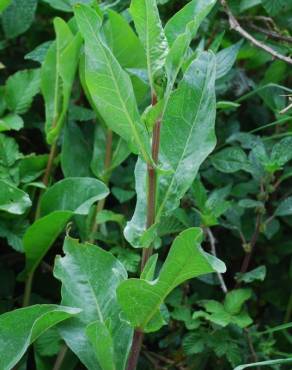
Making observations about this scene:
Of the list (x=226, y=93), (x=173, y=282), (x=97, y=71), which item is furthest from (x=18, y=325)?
(x=226, y=93)

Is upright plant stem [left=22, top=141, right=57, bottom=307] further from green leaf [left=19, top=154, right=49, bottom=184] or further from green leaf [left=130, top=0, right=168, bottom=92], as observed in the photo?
green leaf [left=130, top=0, right=168, bottom=92]

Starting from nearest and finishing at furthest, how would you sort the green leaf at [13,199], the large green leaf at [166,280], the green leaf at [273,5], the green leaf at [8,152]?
the large green leaf at [166,280] < the green leaf at [13,199] < the green leaf at [8,152] < the green leaf at [273,5]

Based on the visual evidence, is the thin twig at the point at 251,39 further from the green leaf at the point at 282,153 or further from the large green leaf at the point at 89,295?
the large green leaf at the point at 89,295

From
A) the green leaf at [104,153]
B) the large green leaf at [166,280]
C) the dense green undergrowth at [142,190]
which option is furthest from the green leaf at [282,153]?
the large green leaf at [166,280]

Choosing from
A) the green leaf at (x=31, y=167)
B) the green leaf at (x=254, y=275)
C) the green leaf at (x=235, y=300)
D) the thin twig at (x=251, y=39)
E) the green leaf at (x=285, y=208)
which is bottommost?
the green leaf at (x=235, y=300)

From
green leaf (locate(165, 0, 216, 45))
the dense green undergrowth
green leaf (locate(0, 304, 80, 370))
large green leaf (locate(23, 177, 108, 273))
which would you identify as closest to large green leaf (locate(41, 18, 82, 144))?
the dense green undergrowth

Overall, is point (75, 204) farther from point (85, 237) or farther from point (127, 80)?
point (127, 80)

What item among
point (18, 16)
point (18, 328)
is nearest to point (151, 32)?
point (18, 328)
